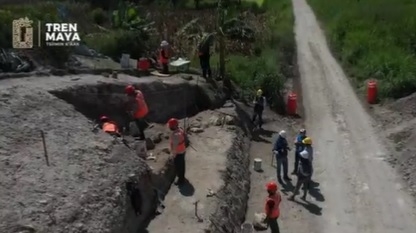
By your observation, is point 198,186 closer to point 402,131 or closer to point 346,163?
point 346,163

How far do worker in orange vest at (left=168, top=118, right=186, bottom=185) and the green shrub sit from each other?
21.0m

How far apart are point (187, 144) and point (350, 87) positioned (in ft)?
40.8

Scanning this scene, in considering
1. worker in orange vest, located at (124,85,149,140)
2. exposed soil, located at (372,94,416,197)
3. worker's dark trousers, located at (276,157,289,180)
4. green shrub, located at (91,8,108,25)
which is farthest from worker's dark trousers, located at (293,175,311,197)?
green shrub, located at (91,8,108,25)

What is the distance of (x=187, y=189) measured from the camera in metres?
16.6

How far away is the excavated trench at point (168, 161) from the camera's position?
14.3m

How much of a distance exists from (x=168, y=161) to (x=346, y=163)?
726cm

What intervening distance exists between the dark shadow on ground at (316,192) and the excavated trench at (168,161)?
194cm

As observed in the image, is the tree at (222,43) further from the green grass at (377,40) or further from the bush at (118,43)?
the green grass at (377,40)

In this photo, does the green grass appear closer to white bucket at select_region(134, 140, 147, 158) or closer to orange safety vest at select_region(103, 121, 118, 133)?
white bucket at select_region(134, 140, 147, 158)

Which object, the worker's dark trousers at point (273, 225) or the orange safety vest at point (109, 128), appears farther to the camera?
the orange safety vest at point (109, 128)

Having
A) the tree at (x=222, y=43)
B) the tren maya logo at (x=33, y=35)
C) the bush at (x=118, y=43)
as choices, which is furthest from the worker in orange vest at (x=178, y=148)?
the bush at (x=118, y=43)

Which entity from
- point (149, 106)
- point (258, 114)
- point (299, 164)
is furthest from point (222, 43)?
point (299, 164)

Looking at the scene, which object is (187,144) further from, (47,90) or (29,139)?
(29,139)

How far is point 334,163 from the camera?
21.6 m
